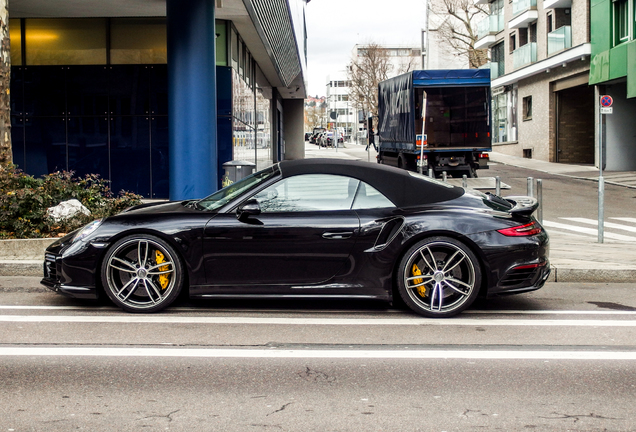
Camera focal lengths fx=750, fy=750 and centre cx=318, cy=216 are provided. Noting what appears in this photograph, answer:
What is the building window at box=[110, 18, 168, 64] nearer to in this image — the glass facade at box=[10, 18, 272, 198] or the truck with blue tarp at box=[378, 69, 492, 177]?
the glass facade at box=[10, 18, 272, 198]

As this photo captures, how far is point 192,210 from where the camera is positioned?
6609 mm

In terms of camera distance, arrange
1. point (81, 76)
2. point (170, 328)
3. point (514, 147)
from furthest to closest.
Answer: point (514, 147), point (81, 76), point (170, 328)

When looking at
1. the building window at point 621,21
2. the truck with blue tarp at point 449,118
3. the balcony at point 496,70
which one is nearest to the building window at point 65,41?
the truck with blue tarp at point 449,118

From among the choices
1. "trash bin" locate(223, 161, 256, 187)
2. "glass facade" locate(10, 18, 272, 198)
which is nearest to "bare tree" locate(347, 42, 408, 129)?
"glass facade" locate(10, 18, 272, 198)

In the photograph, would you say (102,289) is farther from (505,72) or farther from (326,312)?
(505,72)

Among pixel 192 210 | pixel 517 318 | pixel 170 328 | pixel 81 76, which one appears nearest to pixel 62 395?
pixel 170 328

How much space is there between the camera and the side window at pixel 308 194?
6.45 m

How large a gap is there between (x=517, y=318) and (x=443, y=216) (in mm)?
1079

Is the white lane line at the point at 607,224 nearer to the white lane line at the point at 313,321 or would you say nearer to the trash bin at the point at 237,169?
the trash bin at the point at 237,169

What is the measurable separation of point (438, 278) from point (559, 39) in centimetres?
3265

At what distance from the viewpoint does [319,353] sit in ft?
17.0

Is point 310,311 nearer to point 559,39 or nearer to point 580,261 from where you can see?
point 580,261

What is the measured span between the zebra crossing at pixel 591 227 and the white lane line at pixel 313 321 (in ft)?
23.1

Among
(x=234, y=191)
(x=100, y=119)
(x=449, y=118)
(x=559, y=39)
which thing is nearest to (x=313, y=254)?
(x=234, y=191)
